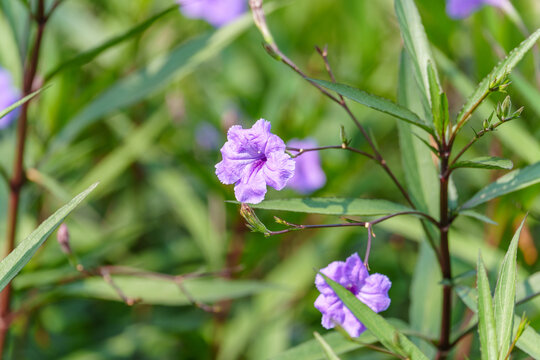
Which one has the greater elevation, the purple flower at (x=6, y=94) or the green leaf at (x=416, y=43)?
the purple flower at (x=6, y=94)

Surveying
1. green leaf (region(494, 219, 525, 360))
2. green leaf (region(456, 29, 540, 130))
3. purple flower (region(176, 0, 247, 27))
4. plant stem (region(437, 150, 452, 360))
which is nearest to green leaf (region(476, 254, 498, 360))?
green leaf (region(494, 219, 525, 360))

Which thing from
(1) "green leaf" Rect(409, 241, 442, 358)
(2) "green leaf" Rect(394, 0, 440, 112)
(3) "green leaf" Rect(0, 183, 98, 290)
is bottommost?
(1) "green leaf" Rect(409, 241, 442, 358)

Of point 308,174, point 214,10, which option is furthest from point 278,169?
point 214,10

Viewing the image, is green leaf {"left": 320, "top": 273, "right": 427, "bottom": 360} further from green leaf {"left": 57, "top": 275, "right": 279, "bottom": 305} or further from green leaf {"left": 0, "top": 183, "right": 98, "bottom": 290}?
green leaf {"left": 57, "top": 275, "right": 279, "bottom": 305}

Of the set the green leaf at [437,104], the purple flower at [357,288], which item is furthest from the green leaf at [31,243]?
the green leaf at [437,104]

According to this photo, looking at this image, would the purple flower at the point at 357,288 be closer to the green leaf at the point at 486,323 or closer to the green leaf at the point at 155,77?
the green leaf at the point at 486,323

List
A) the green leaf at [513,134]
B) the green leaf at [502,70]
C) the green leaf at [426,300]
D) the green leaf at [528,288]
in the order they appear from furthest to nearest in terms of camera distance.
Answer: the green leaf at [513,134] → the green leaf at [426,300] → the green leaf at [528,288] → the green leaf at [502,70]

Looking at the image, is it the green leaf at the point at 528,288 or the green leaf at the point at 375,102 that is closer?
the green leaf at the point at 375,102
